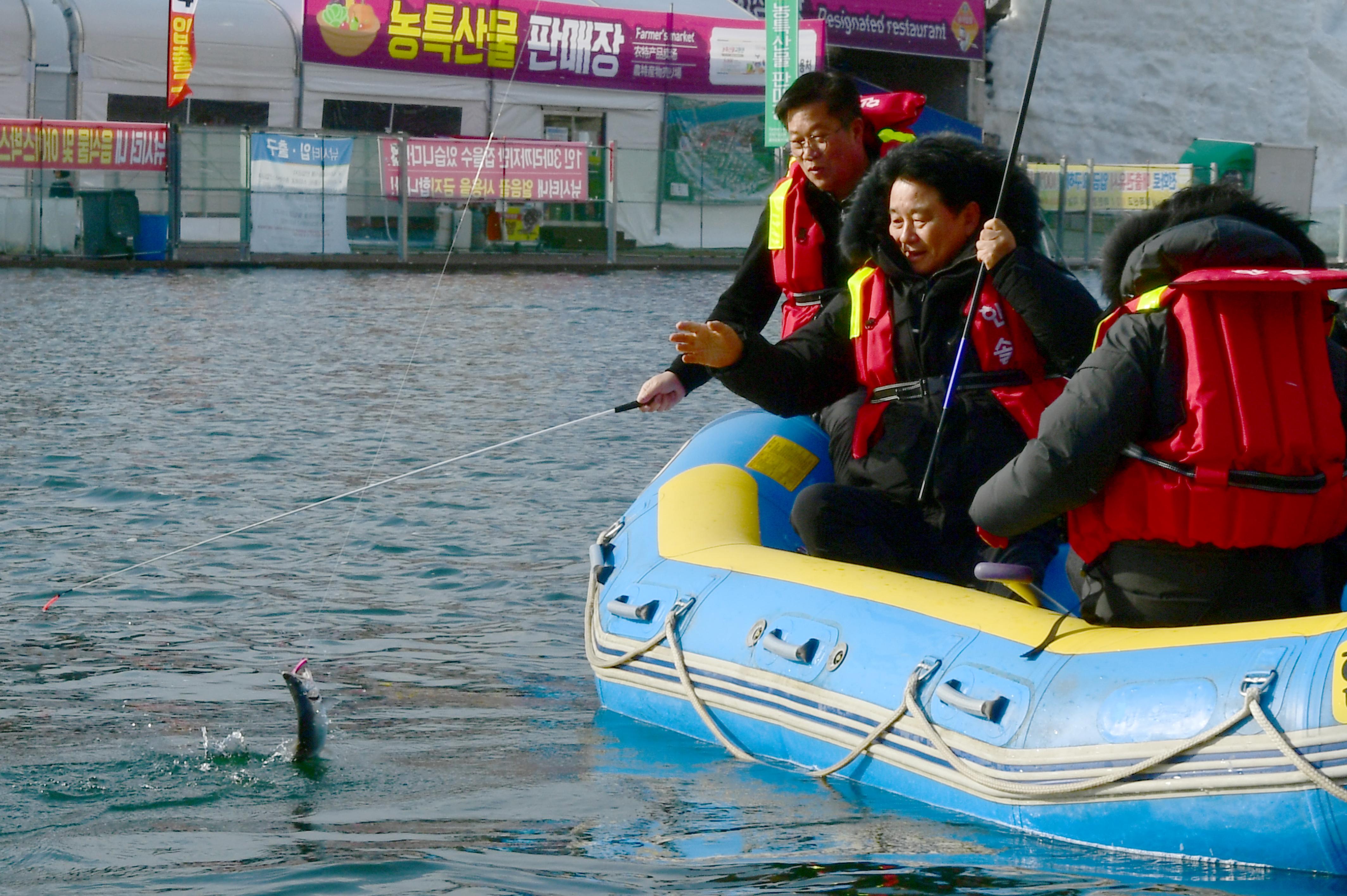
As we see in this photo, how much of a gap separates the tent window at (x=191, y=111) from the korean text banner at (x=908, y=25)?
8638 mm

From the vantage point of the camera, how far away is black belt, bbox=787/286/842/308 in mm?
4711

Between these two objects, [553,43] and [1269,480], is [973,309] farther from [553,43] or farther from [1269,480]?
[553,43]

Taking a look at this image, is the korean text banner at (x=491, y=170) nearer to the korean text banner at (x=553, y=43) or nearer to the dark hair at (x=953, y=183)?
the korean text banner at (x=553, y=43)

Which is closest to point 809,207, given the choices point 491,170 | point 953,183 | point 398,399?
point 953,183

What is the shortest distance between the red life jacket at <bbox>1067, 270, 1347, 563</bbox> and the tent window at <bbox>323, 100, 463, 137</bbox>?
1961 cm

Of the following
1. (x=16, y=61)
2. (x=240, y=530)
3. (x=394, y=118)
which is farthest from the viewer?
(x=394, y=118)

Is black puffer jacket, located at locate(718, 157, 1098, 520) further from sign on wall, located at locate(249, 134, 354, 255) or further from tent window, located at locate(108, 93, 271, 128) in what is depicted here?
tent window, located at locate(108, 93, 271, 128)

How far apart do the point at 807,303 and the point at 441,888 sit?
2.24m

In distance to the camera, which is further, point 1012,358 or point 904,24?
point 904,24

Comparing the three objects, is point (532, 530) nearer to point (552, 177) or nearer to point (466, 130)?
point (552, 177)

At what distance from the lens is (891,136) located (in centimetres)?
470

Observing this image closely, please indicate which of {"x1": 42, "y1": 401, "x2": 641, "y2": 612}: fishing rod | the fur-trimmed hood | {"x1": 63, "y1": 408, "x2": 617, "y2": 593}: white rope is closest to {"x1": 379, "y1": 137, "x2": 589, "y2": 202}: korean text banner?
{"x1": 42, "y1": 401, "x2": 641, "y2": 612}: fishing rod

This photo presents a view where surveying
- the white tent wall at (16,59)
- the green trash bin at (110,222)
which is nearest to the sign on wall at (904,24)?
the green trash bin at (110,222)

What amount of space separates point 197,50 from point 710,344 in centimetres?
1817
